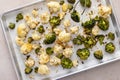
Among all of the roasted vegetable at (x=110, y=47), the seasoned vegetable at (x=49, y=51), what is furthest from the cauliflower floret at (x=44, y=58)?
the roasted vegetable at (x=110, y=47)

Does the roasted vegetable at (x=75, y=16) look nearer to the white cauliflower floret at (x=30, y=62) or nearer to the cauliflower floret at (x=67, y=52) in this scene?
the cauliflower floret at (x=67, y=52)

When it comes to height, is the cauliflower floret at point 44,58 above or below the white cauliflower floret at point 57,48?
below

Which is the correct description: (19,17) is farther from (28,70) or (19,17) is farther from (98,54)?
(98,54)

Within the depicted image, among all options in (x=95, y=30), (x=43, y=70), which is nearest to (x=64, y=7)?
(x=95, y=30)

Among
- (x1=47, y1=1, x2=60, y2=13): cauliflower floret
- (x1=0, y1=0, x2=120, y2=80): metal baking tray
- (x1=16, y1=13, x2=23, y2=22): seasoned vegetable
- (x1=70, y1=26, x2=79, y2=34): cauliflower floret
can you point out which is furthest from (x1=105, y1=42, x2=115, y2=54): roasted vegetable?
(x1=16, y1=13, x2=23, y2=22): seasoned vegetable

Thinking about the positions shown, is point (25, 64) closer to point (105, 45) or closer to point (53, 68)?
point (53, 68)

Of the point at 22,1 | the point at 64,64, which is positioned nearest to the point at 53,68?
the point at 64,64

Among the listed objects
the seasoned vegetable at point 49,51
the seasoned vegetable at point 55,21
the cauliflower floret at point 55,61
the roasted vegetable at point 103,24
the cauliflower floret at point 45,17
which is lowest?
the cauliflower floret at point 55,61
